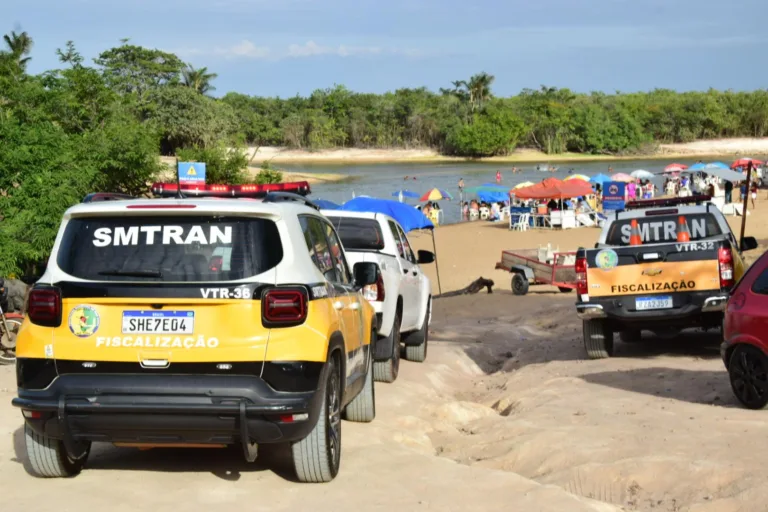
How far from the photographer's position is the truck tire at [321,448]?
20.1 ft

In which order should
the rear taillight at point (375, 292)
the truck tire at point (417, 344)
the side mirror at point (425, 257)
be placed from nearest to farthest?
the rear taillight at point (375, 292) < the side mirror at point (425, 257) < the truck tire at point (417, 344)

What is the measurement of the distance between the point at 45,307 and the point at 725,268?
27.4 ft

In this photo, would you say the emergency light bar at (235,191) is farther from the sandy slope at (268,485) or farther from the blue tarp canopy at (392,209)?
the blue tarp canopy at (392,209)

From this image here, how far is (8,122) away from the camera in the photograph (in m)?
18.3

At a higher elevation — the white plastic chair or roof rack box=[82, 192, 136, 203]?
roof rack box=[82, 192, 136, 203]

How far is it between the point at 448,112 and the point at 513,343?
120m

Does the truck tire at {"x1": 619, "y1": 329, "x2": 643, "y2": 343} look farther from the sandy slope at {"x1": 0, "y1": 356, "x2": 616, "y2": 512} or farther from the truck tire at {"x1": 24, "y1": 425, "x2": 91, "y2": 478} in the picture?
the truck tire at {"x1": 24, "y1": 425, "x2": 91, "y2": 478}

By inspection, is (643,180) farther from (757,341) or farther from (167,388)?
(167,388)

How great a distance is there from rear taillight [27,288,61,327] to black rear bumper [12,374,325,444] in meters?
0.33

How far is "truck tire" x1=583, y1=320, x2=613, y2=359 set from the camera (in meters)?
12.7

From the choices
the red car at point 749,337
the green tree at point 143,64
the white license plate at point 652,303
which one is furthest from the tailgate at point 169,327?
the green tree at point 143,64

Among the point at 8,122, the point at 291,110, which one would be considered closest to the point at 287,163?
the point at 291,110

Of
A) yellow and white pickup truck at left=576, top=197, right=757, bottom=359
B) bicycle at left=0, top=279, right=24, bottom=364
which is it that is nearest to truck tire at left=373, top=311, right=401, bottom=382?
yellow and white pickup truck at left=576, top=197, right=757, bottom=359

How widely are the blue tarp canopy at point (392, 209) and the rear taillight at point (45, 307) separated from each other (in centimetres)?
1360
